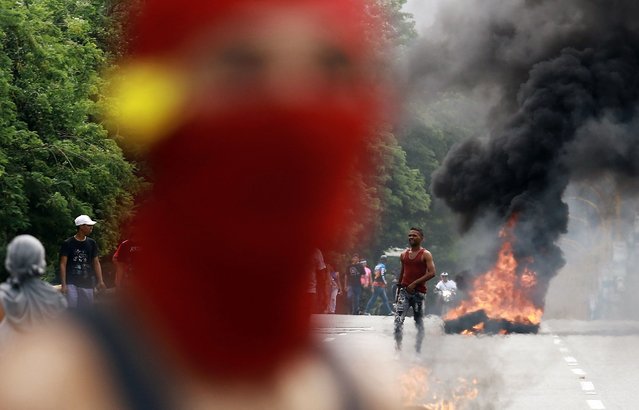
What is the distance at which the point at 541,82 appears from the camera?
40.3m

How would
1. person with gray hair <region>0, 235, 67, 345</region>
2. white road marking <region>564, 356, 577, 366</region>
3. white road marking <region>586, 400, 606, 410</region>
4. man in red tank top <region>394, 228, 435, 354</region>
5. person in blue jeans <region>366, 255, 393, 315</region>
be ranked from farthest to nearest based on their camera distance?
person in blue jeans <region>366, 255, 393, 315</region> < white road marking <region>564, 356, 577, 366</region> < man in red tank top <region>394, 228, 435, 354</region> < white road marking <region>586, 400, 606, 410</region> < person with gray hair <region>0, 235, 67, 345</region>

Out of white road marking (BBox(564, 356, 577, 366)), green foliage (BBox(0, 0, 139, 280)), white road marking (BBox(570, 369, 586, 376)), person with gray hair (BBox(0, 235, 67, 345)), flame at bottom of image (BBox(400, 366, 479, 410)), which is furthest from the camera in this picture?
green foliage (BBox(0, 0, 139, 280))

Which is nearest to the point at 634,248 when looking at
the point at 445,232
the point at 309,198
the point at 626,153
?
the point at 445,232

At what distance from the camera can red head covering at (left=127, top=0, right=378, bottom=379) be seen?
4.84 ft

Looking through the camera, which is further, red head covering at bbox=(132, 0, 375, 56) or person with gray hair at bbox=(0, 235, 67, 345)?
person with gray hair at bbox=(0, 235, 67, 345)

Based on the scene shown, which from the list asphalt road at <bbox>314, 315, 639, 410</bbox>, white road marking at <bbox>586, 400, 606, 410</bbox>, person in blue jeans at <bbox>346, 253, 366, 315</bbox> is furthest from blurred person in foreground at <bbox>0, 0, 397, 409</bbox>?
person in blue jeans at <bbox>346, 253, 366, 315</bbox>

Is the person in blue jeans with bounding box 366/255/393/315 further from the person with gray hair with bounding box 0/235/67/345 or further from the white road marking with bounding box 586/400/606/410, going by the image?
the person with gray hair with bounding box 0/235/67/345

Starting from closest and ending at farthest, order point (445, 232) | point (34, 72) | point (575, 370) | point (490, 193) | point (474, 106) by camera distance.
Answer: point (575, 370) → point (34, 72) → point (490, 193) → point (474, 106) → point (445, 232)

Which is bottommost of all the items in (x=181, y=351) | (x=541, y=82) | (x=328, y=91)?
(x=181, y=351)

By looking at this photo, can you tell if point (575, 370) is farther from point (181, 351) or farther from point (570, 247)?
point (570, 247)

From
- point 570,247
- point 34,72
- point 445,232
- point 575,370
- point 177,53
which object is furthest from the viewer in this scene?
point 570,247

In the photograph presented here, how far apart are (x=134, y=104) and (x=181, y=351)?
244 millimetres

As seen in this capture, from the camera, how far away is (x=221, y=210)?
1.49 metres

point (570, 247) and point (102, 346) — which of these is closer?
point (102, 346)
